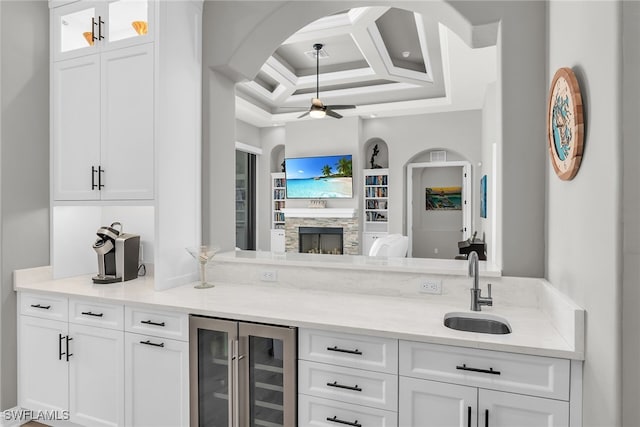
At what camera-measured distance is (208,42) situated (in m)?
2.74

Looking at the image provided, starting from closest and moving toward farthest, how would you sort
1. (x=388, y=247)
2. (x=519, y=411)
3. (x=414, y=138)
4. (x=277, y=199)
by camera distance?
(x=519, y=411) < (x=388, y=247) < (x=414, y=138) < (x=277, y=199)

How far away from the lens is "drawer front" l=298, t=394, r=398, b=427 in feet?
5.37

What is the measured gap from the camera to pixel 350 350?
1.70m

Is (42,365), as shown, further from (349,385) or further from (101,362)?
(349,385)

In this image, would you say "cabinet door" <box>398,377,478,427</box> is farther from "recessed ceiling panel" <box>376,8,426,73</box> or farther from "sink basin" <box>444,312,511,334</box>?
"recessed ceiling panel" <box>376,8,426,73</box>

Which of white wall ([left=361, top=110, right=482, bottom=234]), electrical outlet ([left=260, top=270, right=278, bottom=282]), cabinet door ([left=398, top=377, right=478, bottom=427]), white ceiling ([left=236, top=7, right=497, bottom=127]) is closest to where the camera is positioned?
cabinet door ([left=398, top=377, right=478, bottom=427])

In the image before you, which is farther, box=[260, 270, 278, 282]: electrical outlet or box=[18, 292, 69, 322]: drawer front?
box=[260, 270, 278, 282]: electrical outlet

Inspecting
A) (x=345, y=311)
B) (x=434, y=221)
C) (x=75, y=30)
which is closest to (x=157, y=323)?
(x=345, y=311)

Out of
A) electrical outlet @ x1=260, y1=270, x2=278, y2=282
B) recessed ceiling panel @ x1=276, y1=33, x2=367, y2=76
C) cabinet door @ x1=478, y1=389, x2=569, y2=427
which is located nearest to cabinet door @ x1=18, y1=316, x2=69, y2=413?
electrical outlet @ x1=260, y1=270, x2=278, y2=282

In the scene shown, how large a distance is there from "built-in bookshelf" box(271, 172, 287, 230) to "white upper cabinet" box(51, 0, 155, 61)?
6031 millimetres

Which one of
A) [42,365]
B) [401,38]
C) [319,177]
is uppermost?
[401,38]

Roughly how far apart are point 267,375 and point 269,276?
767mm

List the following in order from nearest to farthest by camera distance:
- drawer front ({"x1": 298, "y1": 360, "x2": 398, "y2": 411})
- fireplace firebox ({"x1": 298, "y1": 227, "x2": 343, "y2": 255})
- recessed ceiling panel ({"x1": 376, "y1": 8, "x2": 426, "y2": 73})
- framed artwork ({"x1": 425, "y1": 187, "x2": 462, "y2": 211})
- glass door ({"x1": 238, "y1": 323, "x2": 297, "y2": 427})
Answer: drawer front ({"x1": 298, "y1": 360, "x2": 398, "y2": 411}), glass door ({"x1": 238, "y1": 323, "x2": 297, "y2": 427}), recessed ceiling panel ({"x1": 376, "y1": 8, "x2": 426, "y2": 73}), fireplace firebox ({"x1": 298, "y1": 227, "x2": 343, "y2": 255}), framed artwork ({"x1": 425, "y1": 187, "x2": 462, "y2": 211})

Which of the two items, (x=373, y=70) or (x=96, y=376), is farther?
(x=373, y=70)
